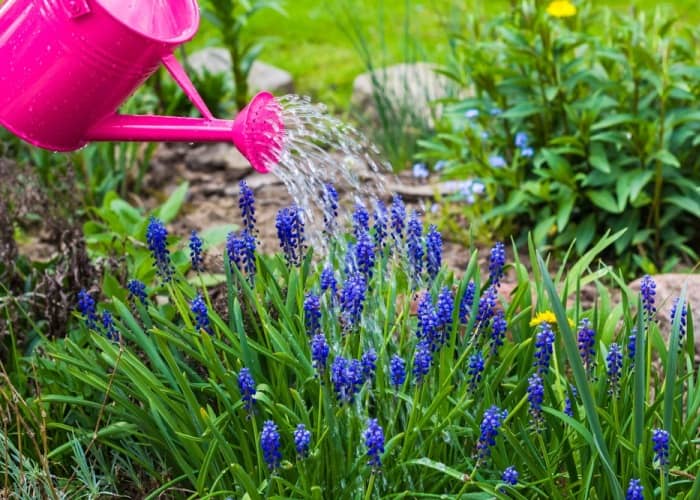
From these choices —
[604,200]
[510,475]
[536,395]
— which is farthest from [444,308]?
[604,200]

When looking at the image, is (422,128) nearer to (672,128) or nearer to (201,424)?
(672,128)

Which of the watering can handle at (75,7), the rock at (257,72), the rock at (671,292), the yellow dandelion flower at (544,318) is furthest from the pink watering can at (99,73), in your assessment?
the rock at (257,72)

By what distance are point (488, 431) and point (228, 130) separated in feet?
2.59

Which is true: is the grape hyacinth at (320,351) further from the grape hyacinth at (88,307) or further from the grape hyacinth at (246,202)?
the grape hyacinth at (88,307)

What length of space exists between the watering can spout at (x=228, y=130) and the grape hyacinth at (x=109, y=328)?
52cm

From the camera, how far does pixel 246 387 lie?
7.30ft

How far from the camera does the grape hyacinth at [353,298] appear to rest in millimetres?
2262

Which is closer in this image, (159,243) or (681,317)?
(681,317)

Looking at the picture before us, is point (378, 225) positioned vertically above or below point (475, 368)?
above

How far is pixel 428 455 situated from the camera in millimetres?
2275

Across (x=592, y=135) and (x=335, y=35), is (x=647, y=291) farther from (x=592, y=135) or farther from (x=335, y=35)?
(x=335, y=35)

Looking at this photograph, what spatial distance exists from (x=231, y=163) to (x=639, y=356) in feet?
11.3

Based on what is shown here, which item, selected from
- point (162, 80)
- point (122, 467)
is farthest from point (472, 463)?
point (162, 80)

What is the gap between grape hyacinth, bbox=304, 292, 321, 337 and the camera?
232 centimetres
